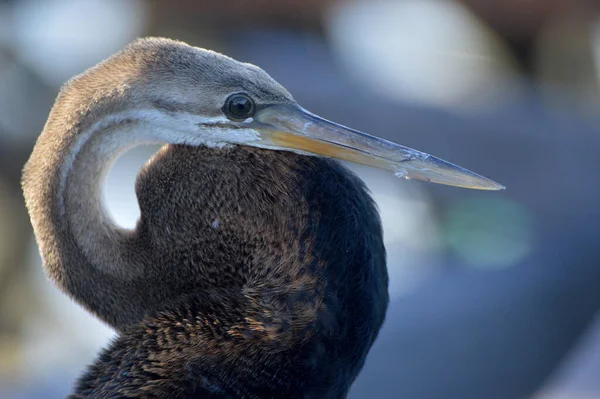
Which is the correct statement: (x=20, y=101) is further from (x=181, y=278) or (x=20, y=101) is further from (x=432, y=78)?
(x=432, y=78)

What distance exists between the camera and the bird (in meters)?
1.77

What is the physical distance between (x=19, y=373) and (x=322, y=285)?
4.87 metres

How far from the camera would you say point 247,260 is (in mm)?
1813

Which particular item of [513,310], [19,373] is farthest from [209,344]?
[19,373]

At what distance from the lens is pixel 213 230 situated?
1828 mm

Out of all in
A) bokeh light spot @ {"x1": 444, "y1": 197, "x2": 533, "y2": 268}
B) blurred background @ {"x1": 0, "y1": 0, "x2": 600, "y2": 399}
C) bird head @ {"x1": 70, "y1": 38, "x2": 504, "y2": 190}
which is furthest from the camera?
bokeh light spot @ {"x1": 444, "y1": 197, "x2": 533, "y2": 268}

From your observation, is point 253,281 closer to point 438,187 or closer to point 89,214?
point 89,214

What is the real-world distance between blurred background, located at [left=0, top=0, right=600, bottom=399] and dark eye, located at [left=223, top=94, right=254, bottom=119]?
2.37 m

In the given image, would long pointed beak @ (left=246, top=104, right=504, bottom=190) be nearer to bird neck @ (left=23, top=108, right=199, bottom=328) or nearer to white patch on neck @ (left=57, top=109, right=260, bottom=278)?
white patch on neck @ (left=57, top=109, right=260, bottom=278)

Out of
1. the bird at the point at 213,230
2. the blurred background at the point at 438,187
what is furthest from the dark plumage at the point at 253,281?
the blurred background at the point at 438,187

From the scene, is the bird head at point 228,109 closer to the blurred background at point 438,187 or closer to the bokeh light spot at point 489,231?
the blurred background at point 438,187

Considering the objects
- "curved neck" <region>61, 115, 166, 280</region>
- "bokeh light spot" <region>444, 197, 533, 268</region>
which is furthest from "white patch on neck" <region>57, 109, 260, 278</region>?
"bokeh light spot" <region>444, 197, 533, 268</region>

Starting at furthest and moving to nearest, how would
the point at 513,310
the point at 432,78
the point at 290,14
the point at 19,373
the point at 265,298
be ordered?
the point at 432,78 → the point at 290,14 → the point at 19,373 → the point at 513,310 → the point at 265,298

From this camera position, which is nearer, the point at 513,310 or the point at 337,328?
the point at 337,328
